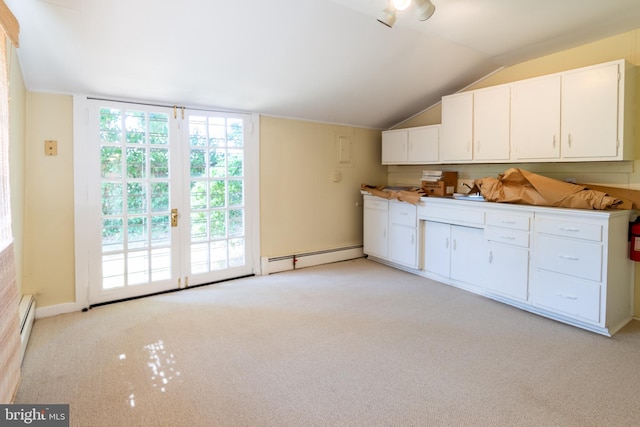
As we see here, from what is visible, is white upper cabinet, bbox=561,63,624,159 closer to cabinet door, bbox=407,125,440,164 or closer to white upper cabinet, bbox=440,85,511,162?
white upper cabinet, bbox=440,85,511,162

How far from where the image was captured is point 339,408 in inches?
79.3

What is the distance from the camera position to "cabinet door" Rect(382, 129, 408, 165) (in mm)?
5012

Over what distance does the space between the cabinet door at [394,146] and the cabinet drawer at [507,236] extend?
5.65 feet

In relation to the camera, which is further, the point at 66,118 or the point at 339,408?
the point at 66,118

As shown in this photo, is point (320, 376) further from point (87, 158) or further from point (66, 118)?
point (66, 118)

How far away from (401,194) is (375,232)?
2.60ft

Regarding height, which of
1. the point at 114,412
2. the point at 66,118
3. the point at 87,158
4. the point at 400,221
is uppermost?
the point at 66,118

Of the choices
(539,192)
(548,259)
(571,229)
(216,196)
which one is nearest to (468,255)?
(548,259)

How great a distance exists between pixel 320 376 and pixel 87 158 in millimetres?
2953

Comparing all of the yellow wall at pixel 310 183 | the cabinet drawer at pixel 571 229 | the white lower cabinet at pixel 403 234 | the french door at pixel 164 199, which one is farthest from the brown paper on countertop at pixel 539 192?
the french door at pixel 164 199

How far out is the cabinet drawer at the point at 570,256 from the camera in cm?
293

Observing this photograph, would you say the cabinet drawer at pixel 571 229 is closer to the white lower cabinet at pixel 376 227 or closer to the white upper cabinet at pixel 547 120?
the white upper cabinet at pixel 547 120

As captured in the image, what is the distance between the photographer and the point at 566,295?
10.2 ft

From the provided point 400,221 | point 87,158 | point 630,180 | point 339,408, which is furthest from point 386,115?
point 339,408
